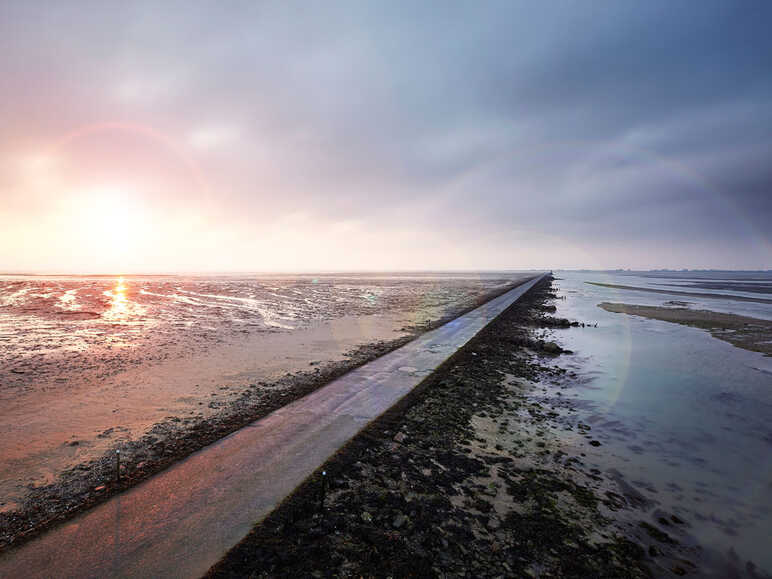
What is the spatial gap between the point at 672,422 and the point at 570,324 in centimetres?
2010

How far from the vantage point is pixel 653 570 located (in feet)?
17.3

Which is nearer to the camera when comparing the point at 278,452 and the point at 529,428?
the point at 278,452

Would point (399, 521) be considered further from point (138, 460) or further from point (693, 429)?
point (693, 429)

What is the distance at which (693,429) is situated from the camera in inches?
412

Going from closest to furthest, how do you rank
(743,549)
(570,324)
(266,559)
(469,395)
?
(266,559)
(743,549)
(469,395)
(570,324)

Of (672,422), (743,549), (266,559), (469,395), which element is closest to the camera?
(266,559)

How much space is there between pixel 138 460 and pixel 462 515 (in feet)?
23.8

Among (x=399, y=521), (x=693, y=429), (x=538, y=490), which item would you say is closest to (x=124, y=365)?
(x=399, y=521)

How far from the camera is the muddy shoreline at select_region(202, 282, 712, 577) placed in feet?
16.9

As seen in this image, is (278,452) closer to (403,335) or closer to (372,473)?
(372,473)

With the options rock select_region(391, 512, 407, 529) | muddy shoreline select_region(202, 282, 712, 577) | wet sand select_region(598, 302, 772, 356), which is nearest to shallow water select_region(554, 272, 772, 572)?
muddy shoreline select_region(202, 282, 712, 577)

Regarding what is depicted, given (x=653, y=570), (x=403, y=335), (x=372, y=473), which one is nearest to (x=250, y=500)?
(x=372, y=473)

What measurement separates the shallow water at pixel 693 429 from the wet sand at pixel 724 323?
2304 mm

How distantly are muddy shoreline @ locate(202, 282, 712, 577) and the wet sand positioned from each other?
21.0 meters
